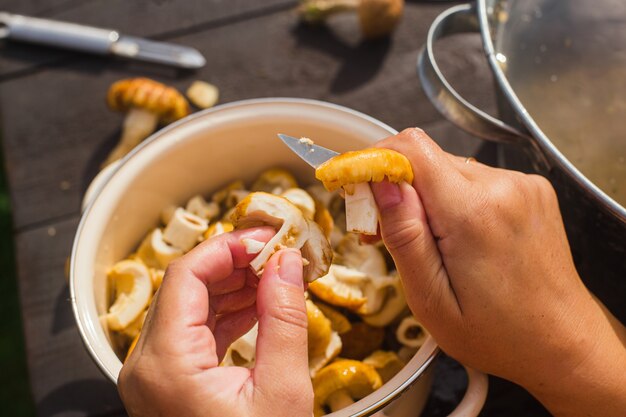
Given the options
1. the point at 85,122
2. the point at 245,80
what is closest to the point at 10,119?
the point at 85,122

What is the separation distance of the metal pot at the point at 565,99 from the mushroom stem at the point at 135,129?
0.44 meters

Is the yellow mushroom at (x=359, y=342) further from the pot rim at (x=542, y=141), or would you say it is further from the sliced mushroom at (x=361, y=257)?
the pot rim at (x=542, y=141)

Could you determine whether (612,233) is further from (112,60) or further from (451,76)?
(112,60)

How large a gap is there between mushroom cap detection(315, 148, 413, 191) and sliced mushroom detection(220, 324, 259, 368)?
0.23 m

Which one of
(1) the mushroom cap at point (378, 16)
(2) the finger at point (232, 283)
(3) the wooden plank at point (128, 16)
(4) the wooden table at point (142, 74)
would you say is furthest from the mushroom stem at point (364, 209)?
(3) the wooden plank at point (128, 16)

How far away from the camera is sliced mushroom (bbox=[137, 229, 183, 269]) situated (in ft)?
2.40

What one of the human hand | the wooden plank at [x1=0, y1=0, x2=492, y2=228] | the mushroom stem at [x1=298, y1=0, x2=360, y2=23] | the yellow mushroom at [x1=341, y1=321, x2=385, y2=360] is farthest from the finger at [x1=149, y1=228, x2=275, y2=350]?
the mushroom stem at [x1=298, y1=0, x2=360, y2=23]

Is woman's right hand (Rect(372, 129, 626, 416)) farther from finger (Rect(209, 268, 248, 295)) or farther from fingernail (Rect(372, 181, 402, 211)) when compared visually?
finger (Rect(209, 268, 248, 295))

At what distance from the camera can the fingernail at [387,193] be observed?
54cm

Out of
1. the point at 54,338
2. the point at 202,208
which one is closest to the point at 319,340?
the point at 202,208

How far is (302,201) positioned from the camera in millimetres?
730

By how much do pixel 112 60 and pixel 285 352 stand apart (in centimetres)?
75

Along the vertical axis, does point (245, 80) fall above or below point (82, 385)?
above

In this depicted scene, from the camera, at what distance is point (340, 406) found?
2.11ft
